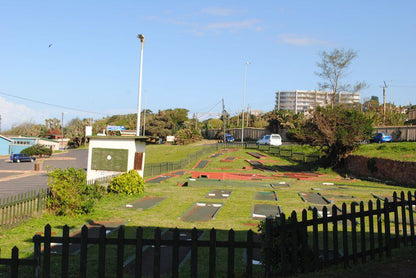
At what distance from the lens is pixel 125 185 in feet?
59.8

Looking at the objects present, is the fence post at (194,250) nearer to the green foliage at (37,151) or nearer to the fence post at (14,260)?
the fence post at (14,260)

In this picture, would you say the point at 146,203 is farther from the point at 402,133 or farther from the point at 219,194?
the point at 402,133

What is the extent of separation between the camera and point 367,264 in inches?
268

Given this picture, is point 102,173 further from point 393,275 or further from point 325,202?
point 393,275

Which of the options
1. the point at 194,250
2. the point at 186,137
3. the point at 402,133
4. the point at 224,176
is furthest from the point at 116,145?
the point at 186,137

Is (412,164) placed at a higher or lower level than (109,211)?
higher

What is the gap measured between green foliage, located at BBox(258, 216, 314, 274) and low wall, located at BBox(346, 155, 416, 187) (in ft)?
66.3

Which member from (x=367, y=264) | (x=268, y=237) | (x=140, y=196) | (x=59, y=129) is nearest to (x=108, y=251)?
(x=268, y=237)

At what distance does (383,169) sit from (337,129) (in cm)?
475

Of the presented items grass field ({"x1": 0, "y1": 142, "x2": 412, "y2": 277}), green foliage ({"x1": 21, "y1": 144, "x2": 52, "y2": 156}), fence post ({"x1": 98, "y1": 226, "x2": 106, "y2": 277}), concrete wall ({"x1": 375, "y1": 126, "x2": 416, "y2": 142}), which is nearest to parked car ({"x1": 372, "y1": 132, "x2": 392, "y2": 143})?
concrete wall ({"x1": 375, "y1": 126, "x2": 416, "y2": 142})

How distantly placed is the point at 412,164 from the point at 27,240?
22.6 metres

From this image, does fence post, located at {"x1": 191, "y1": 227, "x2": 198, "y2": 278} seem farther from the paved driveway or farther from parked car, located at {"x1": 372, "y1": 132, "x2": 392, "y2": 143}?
parked car, located at {"x1": 372, "y1": 132, "x2": 392, "y2": 143}

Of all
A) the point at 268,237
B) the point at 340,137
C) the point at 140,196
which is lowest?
the point at 140,196

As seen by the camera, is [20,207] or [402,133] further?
[402,133]
